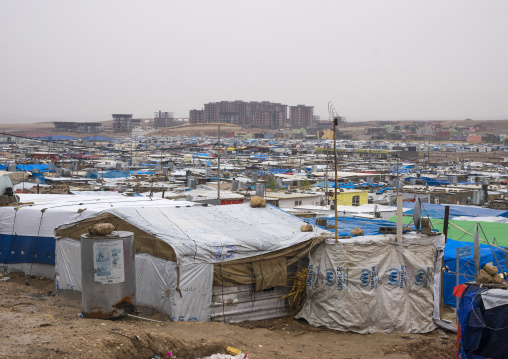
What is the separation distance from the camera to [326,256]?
26.1 feet

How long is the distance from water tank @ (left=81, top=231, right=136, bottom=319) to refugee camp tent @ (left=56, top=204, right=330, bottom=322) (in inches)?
29.1

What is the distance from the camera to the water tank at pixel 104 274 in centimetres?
649

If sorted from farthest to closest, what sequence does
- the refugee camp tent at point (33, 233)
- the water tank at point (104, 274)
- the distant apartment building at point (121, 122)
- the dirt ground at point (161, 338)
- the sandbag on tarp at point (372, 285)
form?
1. the distant apartment building at point (121, 122)
2. the refugee camp tent at point (33, 233)
3. the sandbag on tarp at point (372, 285)
4. the water tank at point (104, 274)
5. the dirt ground at point (161, 338)

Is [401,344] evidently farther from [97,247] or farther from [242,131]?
[242,131]

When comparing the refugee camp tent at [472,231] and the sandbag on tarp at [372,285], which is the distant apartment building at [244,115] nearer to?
the refugee camp tent at [472,231]

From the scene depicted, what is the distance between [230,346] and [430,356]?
2.74 metres

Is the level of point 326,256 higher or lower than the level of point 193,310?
higher

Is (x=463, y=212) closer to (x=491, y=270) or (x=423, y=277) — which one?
(x=423, y=277)

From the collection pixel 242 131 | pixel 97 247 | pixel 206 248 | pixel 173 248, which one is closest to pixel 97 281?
pixel 97 247

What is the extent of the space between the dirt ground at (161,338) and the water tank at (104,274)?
7.8 inches

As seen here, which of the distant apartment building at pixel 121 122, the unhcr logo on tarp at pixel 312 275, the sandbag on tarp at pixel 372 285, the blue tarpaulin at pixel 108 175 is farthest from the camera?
the distant apartment building at pixel 121 122

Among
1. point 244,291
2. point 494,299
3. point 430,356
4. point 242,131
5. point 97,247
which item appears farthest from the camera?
point 242,131

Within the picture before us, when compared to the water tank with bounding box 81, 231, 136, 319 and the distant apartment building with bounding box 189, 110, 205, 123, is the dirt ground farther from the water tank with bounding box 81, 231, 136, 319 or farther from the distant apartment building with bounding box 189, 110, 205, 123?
the distant apartment building with bounding box 189, 110, 205, 123

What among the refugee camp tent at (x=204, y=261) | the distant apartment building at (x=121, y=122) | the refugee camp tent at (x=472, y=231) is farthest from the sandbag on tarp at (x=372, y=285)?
the distant apartment building at (x=121, y=122)
